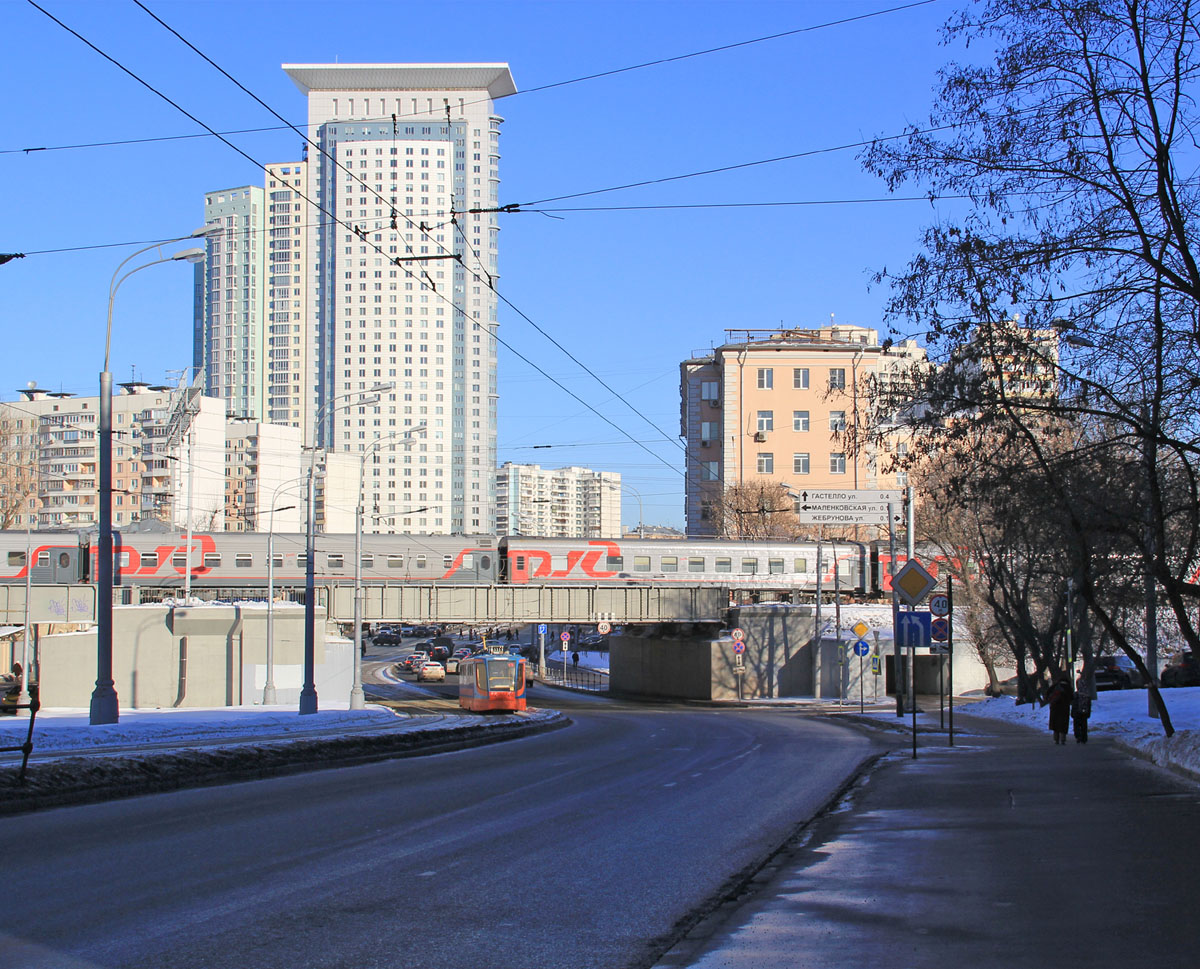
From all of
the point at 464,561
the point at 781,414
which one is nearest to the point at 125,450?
the point at 781,414

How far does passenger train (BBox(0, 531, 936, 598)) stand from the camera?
5569 centimetres

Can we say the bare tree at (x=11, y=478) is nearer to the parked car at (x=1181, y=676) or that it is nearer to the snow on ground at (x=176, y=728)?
the snow on ground at (x=176, y=728)

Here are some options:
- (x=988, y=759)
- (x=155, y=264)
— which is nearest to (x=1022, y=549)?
(x=988, y=759)

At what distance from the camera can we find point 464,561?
58.8 m

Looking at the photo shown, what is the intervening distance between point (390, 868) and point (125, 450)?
161 m

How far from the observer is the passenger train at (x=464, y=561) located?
183 feet

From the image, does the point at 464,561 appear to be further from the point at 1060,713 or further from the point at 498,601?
the point at 1060,713

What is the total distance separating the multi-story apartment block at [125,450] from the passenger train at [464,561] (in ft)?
260

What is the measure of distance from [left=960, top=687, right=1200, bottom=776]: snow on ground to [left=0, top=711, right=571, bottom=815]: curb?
1248 centimetres

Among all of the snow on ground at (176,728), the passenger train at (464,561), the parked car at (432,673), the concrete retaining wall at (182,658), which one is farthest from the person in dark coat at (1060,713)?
the parked car at (432,673)

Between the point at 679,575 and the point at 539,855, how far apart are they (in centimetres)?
5035

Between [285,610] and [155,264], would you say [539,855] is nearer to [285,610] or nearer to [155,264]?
[155,264]

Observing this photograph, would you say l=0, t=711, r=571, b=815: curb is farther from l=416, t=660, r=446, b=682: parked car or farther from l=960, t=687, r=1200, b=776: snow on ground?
l=416, t=660, r=446, b=682: parked car

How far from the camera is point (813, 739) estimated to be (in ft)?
92.0
